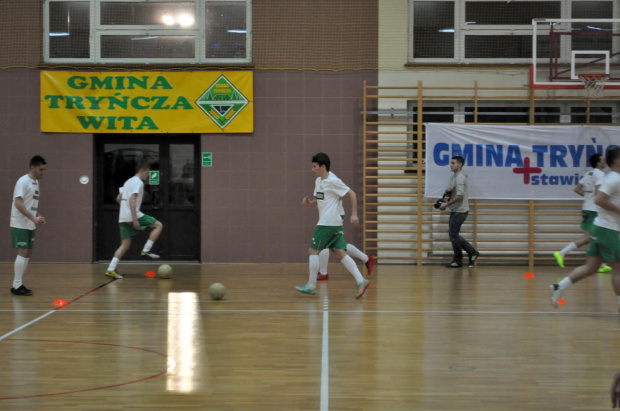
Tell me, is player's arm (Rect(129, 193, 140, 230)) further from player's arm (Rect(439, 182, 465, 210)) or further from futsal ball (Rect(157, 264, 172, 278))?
player's arm (Rect(439, 182, 465, 210))

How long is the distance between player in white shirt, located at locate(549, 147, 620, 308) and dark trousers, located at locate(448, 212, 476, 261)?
16.4ft

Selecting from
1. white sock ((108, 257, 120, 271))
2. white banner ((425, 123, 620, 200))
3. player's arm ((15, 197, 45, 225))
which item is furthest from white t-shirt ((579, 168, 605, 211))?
player's arm ((15, 197, 45, 225))

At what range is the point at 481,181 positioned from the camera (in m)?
13.9

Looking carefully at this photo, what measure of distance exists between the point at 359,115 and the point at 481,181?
2499 mm

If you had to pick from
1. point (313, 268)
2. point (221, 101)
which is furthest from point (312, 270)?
point (221, 101)

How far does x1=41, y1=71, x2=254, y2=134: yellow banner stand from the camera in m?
14.1

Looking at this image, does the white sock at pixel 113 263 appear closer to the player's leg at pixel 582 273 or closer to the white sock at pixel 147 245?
the white sock at pixel 147 245

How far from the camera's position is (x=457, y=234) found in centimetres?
1328

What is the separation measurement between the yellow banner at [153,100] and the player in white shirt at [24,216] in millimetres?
4379

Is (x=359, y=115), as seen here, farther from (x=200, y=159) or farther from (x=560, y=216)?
(x=560, y=216)

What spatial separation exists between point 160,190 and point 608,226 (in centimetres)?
874

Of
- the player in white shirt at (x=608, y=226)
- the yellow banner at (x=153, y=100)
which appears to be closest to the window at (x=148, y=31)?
the yellow banner at (x=153, y=100)

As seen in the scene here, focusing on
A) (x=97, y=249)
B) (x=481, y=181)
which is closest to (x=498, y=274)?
(x=481, y=181)

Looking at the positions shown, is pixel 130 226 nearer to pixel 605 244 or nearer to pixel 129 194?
pixel 129 194
